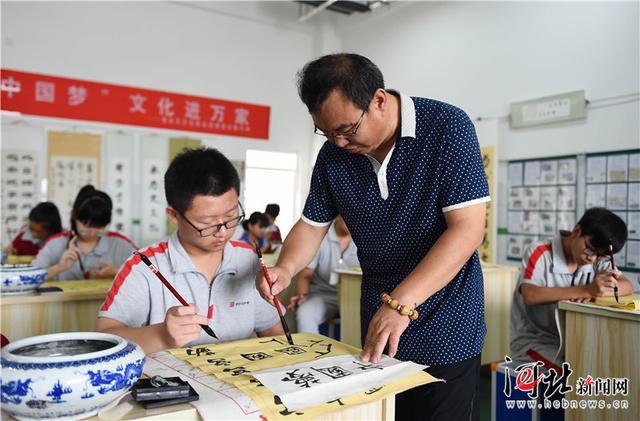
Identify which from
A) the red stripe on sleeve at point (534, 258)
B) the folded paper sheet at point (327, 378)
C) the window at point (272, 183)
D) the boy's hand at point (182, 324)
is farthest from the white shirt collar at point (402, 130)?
the window at point (272, 183)

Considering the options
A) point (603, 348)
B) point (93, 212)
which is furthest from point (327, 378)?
point (93, 212)

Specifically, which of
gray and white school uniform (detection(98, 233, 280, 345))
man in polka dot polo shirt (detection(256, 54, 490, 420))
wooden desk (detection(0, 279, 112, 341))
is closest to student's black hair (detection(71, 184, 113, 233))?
wooden desk (detection(0, 279, 112, 341))

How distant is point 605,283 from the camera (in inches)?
89.6

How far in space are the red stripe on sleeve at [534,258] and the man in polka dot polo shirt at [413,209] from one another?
1287 millimetres

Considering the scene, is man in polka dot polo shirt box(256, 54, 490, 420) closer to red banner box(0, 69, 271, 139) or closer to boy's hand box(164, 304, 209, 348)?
boy's hand box(164, 304, 209, 348)

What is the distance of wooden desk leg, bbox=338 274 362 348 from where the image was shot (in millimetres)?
3205

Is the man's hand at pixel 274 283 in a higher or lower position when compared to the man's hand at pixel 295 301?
higher

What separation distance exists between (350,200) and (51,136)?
4.55 m

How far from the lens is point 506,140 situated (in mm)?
4402

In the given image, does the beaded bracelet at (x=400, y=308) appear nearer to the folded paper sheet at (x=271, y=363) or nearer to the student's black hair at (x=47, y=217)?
the folded paper sheet at (x=271, y=363)

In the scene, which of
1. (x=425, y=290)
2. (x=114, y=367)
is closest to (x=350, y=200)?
(x=425, y=290)

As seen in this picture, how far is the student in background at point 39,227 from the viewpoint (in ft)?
13.7

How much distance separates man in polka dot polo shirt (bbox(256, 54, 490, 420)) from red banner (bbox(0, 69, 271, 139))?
447 cm

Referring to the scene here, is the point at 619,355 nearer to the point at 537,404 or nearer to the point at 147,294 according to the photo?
the point at 537,404
